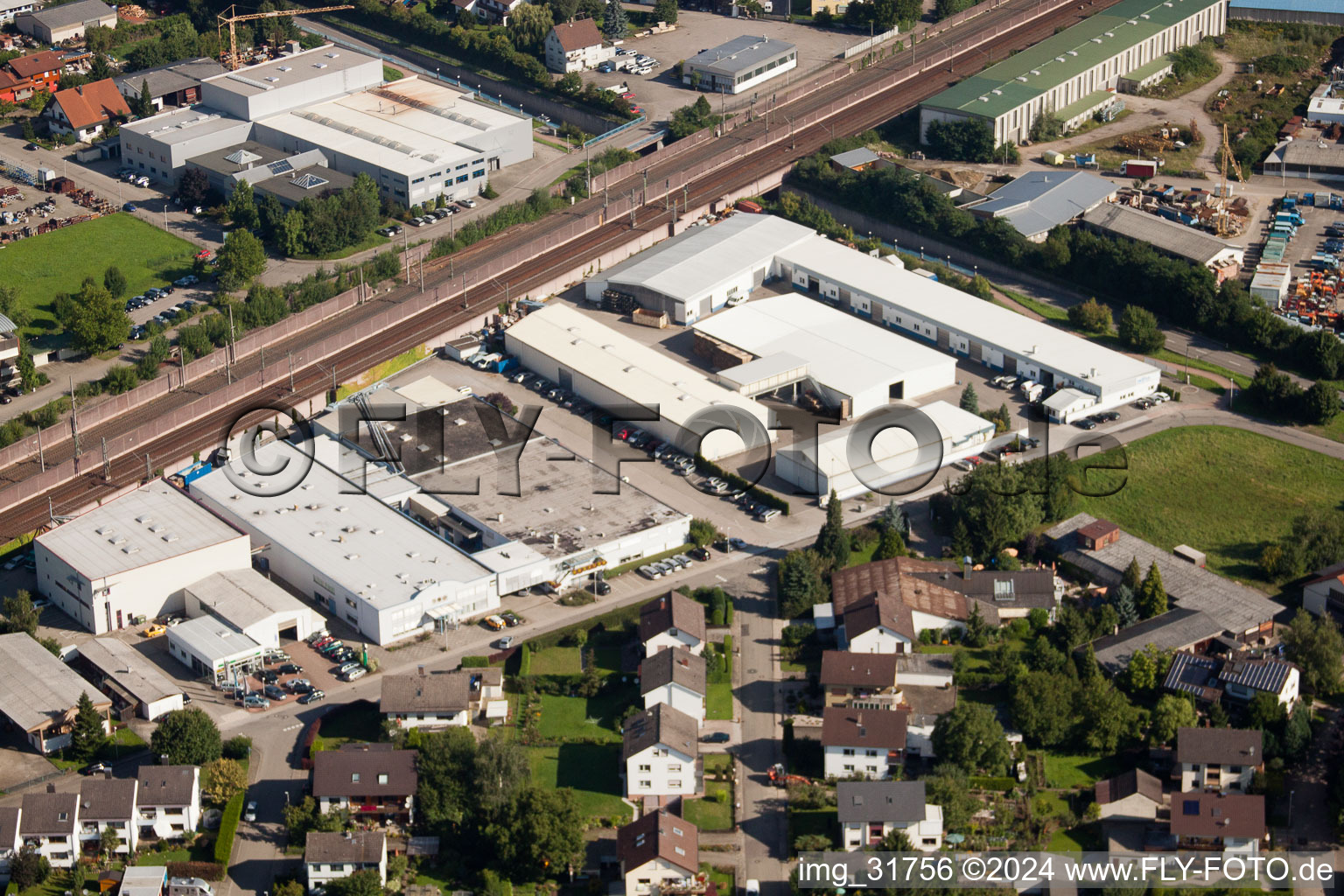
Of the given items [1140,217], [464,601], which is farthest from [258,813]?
[1140,217]

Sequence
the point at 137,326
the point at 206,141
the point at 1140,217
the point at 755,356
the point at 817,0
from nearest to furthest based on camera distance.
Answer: the point at 755,356 < the point at 137,326 < the point at 1140,217 < the point at 206,141 < the point at 817,0

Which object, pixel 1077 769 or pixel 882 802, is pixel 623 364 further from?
pixel 882 802

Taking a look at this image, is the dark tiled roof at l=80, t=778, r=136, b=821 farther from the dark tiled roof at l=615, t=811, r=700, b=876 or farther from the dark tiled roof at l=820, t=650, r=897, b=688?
the dark tiled roof at l=820, t=650, r=897, b=688

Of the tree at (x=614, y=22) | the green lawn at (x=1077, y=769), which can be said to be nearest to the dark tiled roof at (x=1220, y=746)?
the green lawn at (x=1077, y=769)

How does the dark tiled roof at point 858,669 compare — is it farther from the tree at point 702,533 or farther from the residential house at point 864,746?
the tree at point 702,533

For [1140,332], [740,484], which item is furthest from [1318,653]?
[1140,332]

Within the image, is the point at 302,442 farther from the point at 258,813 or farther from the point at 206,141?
the point at 206,141
